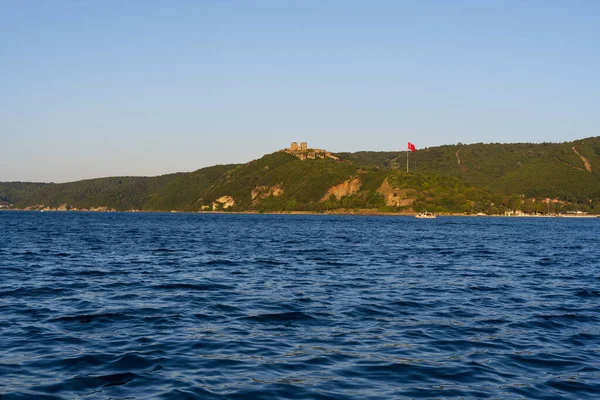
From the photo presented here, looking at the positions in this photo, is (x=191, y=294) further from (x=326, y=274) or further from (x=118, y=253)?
(x=118, y=253)

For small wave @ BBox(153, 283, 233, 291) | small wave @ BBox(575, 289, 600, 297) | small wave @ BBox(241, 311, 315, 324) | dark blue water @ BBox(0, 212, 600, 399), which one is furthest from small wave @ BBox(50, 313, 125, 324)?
small wave @ BBox(575, 289, 600, 297)

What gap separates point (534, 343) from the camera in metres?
19.8

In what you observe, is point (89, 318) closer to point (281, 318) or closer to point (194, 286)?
point (281, 318)

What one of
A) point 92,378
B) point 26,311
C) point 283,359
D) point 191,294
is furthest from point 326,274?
point 92,378

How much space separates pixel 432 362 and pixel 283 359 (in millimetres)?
4163

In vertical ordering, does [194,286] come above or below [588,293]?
above

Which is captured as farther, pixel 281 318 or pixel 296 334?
pixel 281 318

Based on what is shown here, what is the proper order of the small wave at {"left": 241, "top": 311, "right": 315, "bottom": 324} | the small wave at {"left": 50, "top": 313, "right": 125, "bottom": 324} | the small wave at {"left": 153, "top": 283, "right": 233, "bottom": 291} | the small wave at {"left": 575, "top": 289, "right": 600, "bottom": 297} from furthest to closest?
the small wave at {"left": 153, "top": 283, "right": 233, "bottom": 291} → the small wave at {"left": 575, "top": 289, "right": 600, "bottom": 297} → the small wave at {"left": 241, "top": 311, "right": 315, "bottom": 324} → the small wave at {"left": 50, "top": 313, "right": 125, "bottom": 324}

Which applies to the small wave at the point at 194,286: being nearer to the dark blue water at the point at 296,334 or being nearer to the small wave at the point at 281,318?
the dark blue water at the point at 296,334

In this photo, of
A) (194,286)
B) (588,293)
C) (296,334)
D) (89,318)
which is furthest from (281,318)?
(588,293)

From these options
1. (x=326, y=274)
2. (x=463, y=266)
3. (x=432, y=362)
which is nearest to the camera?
(x=432, y=362)

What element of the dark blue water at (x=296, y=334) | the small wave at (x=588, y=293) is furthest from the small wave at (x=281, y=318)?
the small wave at (x=588, y=293)

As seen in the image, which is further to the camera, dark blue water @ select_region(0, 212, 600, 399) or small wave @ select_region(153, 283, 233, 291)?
small wave @ select_region(153, 283, 233, 291)

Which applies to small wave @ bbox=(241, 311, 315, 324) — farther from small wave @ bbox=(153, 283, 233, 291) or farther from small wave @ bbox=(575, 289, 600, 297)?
small wave @ bbox=(575, 289, 600, 297)
